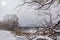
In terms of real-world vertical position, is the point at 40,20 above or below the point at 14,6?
below

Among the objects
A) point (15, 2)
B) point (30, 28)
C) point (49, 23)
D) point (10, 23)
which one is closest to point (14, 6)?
point (15, 2)

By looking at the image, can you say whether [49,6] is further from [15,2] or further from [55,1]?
[15,2]

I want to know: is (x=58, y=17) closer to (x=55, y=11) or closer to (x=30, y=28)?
(x=55, y=11)

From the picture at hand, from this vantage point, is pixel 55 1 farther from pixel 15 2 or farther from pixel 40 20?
pixel 15 2

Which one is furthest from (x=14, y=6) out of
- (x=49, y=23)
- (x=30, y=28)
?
(x=49, y=23)

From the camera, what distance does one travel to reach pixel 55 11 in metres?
1.70

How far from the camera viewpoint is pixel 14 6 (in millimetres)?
1732

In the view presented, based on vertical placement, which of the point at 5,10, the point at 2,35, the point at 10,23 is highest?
the point at 5,10

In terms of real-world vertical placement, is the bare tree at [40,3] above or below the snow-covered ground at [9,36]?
above

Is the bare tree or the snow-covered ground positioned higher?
the bare tree

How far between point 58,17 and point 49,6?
0.52ft

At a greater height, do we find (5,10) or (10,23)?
(5,10)

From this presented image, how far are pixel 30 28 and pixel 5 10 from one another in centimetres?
35

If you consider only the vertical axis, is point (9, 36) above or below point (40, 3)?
below
